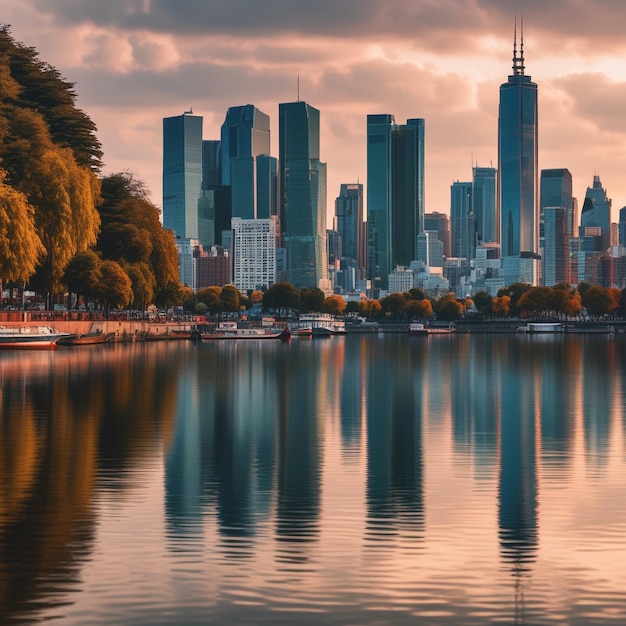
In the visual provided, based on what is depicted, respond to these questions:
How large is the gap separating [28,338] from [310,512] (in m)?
97.5

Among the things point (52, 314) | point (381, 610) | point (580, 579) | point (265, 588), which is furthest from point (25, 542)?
point (52, 314)

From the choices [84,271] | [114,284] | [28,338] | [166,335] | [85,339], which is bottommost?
[166,335]

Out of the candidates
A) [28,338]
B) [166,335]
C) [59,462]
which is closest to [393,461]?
[59,462]

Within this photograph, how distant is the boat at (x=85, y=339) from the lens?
135 meters

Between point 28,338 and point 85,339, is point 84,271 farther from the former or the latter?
point 28,338

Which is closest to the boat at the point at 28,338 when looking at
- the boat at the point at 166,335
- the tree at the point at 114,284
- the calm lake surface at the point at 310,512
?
the tree at the point at 114,284

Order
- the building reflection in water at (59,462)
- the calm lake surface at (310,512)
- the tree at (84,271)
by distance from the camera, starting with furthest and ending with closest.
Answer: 1. the tree at (84,271)
2. the building reflection in water at (59,462)
3. the calm lake surface at (310,512)

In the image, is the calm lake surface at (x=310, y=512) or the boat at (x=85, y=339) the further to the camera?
the boat at (x=85, y=339)

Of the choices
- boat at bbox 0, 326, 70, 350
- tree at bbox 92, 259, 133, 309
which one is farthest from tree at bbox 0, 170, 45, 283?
tree at bbox 92, 259, 133, 309

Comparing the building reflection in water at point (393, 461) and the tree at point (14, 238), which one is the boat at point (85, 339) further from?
the building reflection in water at point (393, 461)

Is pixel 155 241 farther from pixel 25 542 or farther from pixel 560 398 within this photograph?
pixel 25 542

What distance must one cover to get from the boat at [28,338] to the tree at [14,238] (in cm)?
1312

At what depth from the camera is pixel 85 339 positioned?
141500mm

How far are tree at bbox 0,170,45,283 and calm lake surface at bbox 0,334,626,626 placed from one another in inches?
1951
